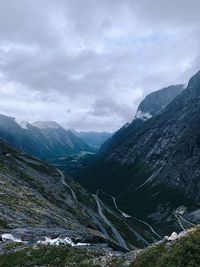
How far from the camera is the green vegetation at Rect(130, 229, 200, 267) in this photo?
29031mm

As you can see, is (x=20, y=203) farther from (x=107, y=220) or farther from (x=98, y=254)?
(x=107, y=220)

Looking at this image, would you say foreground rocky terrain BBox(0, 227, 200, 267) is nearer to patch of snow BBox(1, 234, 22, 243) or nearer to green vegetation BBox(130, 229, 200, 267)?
green vegetation BBox(130, 229, 200, 267)

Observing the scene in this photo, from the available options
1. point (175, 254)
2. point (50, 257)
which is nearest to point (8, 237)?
Result: point (50, 257)

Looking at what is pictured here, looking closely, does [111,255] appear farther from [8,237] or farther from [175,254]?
[8,237]

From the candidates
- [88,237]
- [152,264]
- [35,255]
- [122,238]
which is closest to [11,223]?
[88,237]

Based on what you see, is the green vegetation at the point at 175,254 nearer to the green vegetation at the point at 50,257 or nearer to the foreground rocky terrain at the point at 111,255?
the foreground rocky terrain at the point at 111,255

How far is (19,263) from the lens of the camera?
39.8 m

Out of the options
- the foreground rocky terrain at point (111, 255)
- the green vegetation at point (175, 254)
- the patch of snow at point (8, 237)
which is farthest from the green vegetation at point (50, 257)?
the patch of snow at point (8, 237)

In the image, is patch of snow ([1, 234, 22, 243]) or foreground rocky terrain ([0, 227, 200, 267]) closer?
foreground rocky terrain ([0, 227, 200, 267])

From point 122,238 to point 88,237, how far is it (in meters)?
109

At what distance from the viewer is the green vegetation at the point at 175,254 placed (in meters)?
29.0

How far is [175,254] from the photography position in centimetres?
2958

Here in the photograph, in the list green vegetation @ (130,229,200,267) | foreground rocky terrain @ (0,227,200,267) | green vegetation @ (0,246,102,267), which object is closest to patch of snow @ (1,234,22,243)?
foreground rocky terrain @ (0,227,200,267)

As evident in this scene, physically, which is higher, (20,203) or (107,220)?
(20,203)
